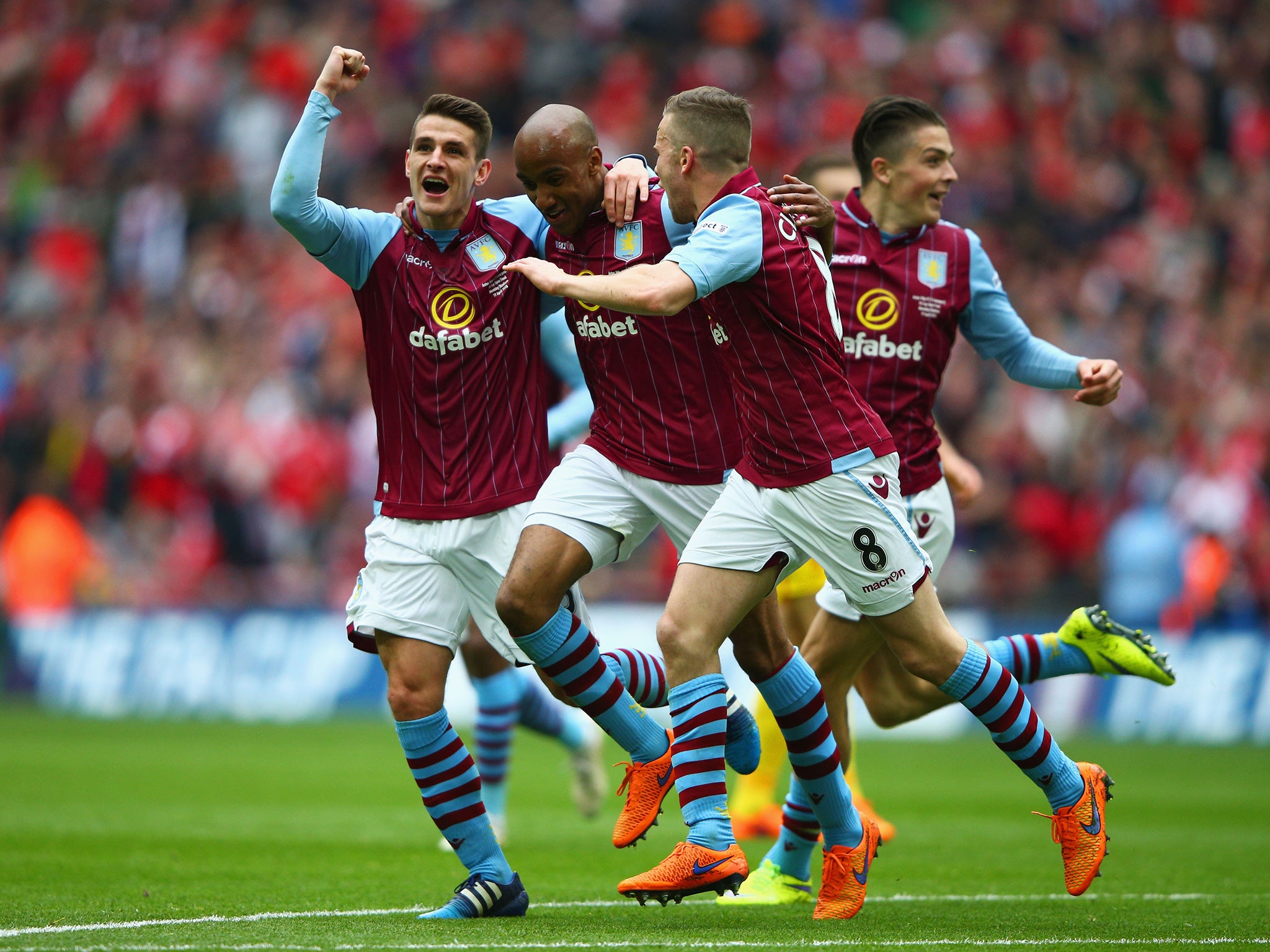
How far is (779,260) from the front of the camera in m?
5.71

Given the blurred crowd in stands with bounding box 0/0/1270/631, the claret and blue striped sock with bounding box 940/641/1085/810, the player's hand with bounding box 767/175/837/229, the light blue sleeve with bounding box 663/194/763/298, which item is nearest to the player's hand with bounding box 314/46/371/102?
the light blue sleeve with bounding box 663/194/763/298

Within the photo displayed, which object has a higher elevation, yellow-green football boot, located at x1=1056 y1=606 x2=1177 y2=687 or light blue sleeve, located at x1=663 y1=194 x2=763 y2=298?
light blue sleeve, located at x1=663 y1=194 x2=763 y2=298

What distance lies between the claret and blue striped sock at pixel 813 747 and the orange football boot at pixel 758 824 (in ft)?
8.70

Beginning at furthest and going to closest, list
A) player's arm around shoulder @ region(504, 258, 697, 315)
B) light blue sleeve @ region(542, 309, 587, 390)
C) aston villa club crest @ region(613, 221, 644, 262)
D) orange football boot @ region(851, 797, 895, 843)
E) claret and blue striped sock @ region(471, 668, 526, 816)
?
1. claret and blue striped sock @ region(471, 668, 526, 816)
2. light blue sleeve @ region(542, 309, 587, 390)
3. orange football boot @ region(851, 797, 895, 843)
4. aston villa club crest @ region(613, 221, 644, 262)
5. player's arm around shoulder @ region(504, 258, 697, 315)

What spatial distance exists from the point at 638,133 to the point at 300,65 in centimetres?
477

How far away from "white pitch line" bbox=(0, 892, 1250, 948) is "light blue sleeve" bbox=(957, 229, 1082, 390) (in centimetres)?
203

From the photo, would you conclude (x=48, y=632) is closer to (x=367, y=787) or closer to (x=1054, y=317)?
(x=367, y=787)

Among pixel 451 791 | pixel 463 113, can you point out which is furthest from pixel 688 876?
pixel 463 113

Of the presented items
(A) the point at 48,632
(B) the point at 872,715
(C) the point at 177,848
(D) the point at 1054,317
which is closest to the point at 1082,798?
(B) the point at 872,715

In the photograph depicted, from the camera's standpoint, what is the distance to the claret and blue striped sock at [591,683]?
6.14 meters

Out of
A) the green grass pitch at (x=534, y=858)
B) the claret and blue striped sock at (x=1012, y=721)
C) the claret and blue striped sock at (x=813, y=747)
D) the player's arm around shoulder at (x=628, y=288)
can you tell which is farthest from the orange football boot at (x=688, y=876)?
the player's arm around shoulder at (x=628, y=288)

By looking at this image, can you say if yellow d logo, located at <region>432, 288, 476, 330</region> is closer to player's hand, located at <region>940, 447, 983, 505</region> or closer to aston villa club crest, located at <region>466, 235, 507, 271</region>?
aston villa club crest, located at <region>466, 235, 507, 271</region>

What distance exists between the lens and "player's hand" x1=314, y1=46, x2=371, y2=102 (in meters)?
6.16

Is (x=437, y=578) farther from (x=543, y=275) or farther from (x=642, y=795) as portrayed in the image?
(x=543, y=275)
